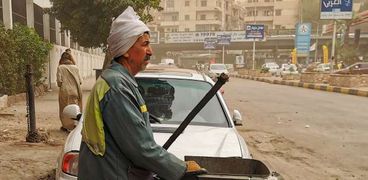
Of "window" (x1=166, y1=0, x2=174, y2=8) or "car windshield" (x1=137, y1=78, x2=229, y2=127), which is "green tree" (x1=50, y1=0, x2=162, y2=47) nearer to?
"car windshield" (x1=137, y1=78, x2=229, y2=127)

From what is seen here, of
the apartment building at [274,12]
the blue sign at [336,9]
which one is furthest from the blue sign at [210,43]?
the apartment building at [274,12]

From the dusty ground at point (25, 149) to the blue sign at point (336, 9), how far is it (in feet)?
67.9

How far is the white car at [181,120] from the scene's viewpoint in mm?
3086

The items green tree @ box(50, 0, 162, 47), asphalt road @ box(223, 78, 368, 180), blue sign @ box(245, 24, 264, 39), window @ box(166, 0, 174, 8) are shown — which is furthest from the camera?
window @ box(166, 0, 174, 8)

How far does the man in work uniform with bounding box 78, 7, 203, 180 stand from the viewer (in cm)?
166

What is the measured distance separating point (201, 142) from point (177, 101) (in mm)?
1007

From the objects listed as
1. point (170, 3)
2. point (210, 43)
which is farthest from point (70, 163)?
point (170, 3)

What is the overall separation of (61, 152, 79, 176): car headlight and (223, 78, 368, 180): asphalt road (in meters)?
1.50

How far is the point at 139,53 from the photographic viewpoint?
1.84m

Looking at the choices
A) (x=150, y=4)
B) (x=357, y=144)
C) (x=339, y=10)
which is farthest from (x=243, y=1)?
(x=357, y=144)

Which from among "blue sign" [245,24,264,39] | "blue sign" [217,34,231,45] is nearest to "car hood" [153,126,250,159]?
"blue sign" [245,24,264,39]

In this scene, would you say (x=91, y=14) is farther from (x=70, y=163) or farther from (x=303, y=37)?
(x=303, y=37)

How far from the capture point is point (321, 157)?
6.71m

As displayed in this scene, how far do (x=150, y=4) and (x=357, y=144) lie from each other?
10277mm
